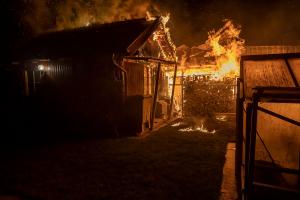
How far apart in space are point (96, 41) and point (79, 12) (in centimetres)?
1039

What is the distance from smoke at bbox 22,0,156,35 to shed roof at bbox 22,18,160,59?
465 cm

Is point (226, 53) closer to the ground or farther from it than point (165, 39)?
closer to the ground

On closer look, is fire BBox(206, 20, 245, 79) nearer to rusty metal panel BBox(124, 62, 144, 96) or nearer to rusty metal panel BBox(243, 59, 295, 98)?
rusty metal panel BBox(124, 62, 144, 96)

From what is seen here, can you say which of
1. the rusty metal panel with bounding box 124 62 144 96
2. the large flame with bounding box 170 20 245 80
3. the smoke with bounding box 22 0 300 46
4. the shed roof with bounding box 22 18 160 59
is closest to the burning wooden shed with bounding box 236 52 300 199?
the shed roof with bounding box 22 18 160 59

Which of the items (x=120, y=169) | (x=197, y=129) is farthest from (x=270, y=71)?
(x=197, y=129)

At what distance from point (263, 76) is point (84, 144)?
659 centimetres

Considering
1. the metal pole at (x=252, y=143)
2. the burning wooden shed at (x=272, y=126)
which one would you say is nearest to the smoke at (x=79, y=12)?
the burning wooden shed at (x=272, y=126)

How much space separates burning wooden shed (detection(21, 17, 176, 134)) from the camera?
10570mm

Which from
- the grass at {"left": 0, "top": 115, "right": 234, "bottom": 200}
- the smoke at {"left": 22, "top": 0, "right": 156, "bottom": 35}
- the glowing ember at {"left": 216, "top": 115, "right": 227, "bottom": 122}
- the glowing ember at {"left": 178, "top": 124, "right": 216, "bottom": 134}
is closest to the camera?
the grass at {"left": 0, "top": 115, "right": 234, "bottom": 200}

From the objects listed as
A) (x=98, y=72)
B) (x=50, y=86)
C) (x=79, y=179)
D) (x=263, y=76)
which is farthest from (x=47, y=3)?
(x=263, y=76)

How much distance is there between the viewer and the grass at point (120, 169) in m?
5.38

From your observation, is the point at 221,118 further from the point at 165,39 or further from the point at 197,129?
the point at 165,39

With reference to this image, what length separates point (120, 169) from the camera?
6.70 metres

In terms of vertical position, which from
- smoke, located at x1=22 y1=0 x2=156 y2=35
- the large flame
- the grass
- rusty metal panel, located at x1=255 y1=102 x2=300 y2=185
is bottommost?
the grass
